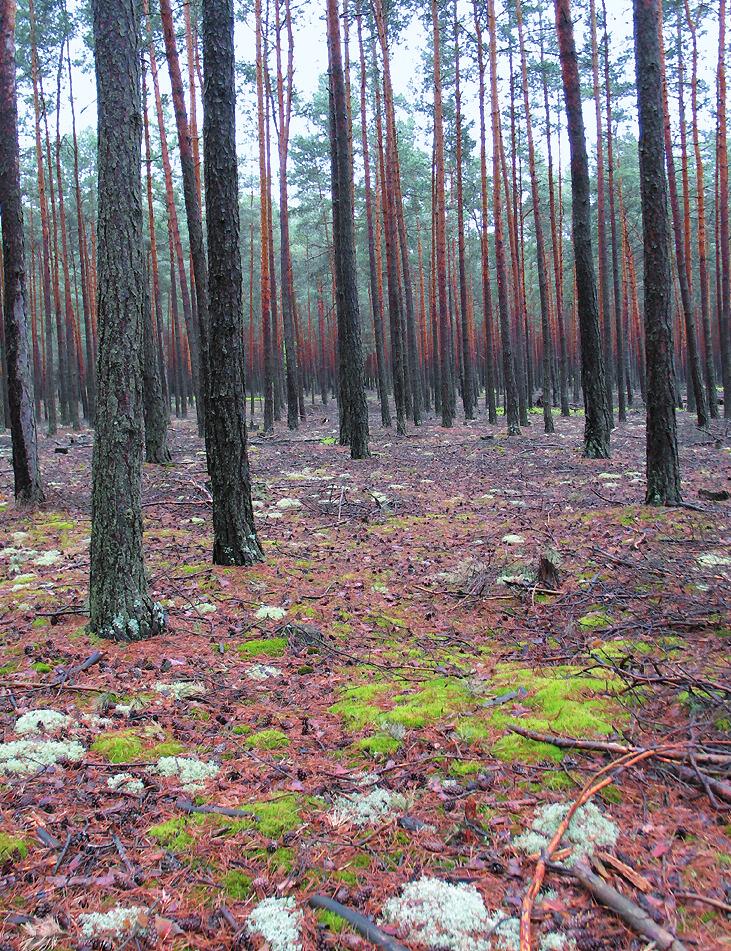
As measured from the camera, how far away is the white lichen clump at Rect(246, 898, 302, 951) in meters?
2.08

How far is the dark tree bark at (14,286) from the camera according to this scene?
916cm

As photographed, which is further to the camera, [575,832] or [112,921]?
[575,832]

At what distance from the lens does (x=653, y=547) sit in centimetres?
677

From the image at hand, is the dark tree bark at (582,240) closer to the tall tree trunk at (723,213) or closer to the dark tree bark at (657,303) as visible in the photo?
the dark tree bark at (657,303)

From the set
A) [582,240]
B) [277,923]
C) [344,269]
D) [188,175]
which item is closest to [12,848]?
[277,923]

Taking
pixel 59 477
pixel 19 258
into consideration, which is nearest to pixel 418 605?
pixel 19 258

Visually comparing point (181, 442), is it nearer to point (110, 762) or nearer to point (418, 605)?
point (418, 605)

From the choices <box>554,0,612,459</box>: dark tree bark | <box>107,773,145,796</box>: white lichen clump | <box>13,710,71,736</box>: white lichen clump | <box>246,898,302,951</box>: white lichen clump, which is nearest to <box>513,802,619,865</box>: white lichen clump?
<box>246,898,302,951</box>: white lichen clump

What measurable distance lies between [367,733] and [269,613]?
222 centimetres

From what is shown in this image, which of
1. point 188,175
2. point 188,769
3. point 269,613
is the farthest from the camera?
point 188,175

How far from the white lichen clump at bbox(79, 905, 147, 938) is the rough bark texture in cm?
470

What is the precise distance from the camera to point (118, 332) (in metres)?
4.64

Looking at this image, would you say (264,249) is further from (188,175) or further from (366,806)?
(366,806)

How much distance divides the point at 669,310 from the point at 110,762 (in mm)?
8188
